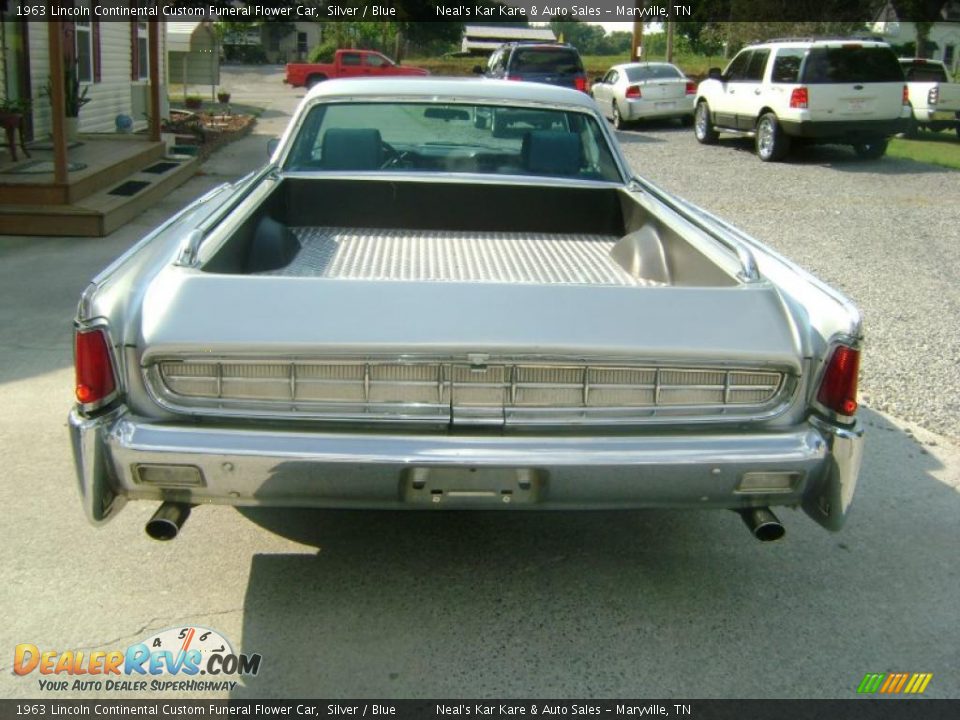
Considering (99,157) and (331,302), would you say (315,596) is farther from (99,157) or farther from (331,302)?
(99,157)

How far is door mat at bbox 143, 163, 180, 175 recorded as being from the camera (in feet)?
42.7

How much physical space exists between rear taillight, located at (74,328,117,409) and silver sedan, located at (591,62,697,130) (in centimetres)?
1934

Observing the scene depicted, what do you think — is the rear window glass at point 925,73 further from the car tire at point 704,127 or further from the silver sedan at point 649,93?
the car tire at point 704,127

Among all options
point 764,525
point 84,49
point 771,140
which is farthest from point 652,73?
point 764,525

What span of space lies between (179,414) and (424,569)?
1.13m

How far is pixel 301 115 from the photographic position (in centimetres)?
530

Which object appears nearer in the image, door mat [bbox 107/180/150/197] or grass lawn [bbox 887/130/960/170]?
door mat [bbox 107/180/150/197]

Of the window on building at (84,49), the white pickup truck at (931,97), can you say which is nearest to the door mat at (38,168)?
the window on building at (84,49)

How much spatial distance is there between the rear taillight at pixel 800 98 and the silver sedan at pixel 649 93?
6772 millimetres

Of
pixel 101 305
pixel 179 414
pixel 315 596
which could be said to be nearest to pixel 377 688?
pixel 315 596

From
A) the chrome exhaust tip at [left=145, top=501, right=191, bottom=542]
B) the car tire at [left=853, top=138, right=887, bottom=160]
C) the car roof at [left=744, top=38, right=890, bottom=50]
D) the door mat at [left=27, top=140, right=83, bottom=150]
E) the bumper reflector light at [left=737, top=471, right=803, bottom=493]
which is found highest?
the car roof at [left=744, top=38, right=890, bottom=50]

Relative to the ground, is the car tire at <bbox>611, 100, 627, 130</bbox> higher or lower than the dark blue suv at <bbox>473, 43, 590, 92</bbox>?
lower

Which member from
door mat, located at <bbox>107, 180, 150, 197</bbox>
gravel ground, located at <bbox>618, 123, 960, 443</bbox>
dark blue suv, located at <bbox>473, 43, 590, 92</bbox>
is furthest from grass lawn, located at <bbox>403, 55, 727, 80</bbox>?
door mat, located at <bbox>107, 180, 150, 197</bbox>

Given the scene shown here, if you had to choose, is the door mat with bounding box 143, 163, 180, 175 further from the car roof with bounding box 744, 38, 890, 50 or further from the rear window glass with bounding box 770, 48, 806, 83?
the car roof with bounding box 744, 38, 890, 50
